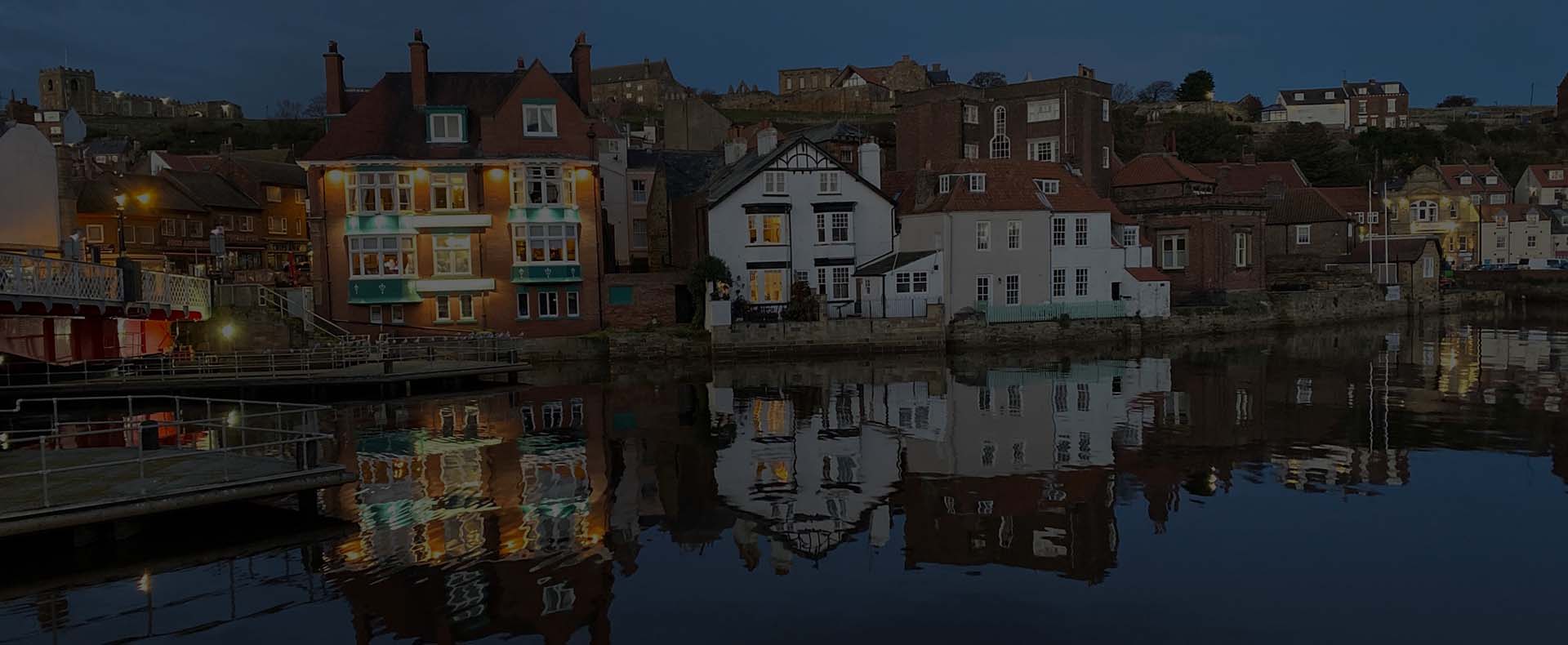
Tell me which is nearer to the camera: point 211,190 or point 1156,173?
point 1156,173

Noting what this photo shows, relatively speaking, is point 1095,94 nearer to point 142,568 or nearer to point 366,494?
point 366,494

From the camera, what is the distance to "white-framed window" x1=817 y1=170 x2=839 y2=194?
47.0 metres

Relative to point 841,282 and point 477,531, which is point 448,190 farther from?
point 477,531

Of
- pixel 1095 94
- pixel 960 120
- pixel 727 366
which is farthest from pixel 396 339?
pixel 1095 94

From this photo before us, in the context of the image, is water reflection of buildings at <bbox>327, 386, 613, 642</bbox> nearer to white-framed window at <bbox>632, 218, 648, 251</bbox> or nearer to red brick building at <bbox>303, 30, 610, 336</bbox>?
red brick building at <bbox>303, 30, 610, 336</bbox>

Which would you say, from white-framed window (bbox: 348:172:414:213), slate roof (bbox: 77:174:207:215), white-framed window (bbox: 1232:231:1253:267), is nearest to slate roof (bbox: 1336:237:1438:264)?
white-framed window (bbox: 1232:231:1253:267)

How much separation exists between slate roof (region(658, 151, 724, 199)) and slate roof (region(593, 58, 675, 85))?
74.5 m

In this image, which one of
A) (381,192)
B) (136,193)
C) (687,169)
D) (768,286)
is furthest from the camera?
(687,169)

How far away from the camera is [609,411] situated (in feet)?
94.7

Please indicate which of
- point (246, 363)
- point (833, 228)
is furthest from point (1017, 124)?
point (246, 363)

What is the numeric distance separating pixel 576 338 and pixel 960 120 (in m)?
32.3

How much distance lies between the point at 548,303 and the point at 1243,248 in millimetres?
38859

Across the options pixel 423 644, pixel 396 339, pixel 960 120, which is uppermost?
pixel 960 120

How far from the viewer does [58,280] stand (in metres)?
28.1
